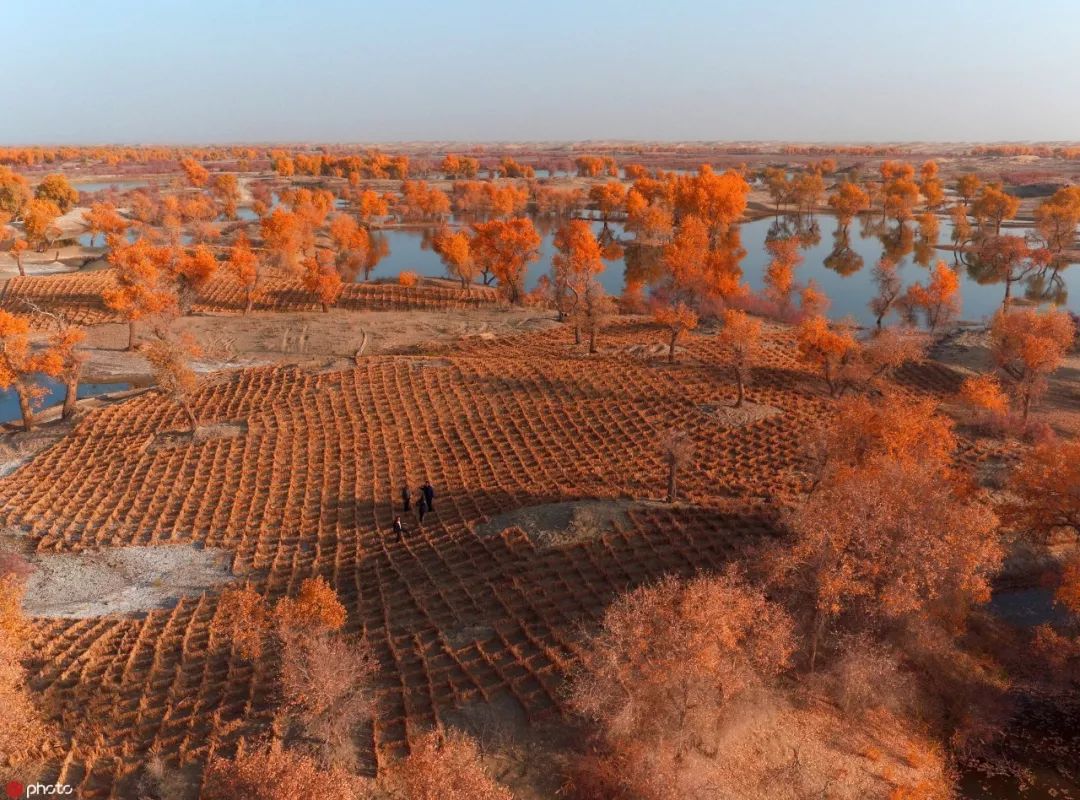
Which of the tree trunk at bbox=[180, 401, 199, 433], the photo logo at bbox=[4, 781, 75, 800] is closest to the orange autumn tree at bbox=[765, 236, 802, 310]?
the tree trunk at bbox=[180, 401, 199, 433]

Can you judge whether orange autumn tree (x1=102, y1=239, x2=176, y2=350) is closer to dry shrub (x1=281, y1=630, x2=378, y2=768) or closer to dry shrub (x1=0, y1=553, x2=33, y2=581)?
dry shrub (x1=0, y1=553, x2=33, y2=581)

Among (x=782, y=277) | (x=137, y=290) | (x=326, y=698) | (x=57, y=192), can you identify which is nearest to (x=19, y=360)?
(x=137, y=290)

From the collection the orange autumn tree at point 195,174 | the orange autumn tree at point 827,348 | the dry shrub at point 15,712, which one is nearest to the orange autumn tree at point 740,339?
the orange autumn tree at point 827,348

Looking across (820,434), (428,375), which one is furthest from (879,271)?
(428,375)

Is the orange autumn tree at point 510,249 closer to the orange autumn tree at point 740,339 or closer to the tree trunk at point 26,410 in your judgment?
the orange autumn tree at point 740,339

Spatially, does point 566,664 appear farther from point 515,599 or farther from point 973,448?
point 973,448

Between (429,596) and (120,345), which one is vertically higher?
(120,345)
